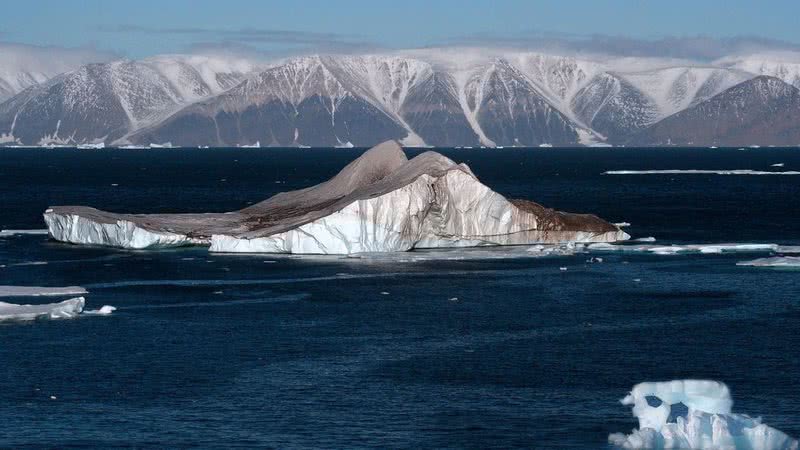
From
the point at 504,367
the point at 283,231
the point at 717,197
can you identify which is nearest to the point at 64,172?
the point at 717,197

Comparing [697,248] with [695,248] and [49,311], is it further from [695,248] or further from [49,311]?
[49,311]

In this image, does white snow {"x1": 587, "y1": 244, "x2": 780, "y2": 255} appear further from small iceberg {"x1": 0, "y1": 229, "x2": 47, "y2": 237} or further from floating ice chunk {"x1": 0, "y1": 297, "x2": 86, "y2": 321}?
small iceberg {"x1": 0, "y1": 229, "x2": 47, "y2": 237}

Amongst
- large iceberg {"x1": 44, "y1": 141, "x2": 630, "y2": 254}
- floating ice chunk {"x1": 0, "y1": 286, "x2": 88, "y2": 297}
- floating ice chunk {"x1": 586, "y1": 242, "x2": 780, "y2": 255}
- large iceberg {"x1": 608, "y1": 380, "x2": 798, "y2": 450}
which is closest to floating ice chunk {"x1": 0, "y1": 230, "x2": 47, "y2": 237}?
large iceberg {"x1": 44, "y1": 141, "x2": 630, "y2": 254}

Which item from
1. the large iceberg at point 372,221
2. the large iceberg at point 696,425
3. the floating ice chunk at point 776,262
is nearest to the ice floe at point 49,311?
the large iceberg at point 372,221

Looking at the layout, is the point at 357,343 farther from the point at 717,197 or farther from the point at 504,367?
the point at 717,197

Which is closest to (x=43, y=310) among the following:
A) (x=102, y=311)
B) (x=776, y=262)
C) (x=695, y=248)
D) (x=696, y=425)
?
(x=102, y=311)
